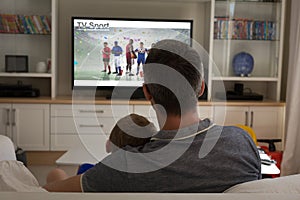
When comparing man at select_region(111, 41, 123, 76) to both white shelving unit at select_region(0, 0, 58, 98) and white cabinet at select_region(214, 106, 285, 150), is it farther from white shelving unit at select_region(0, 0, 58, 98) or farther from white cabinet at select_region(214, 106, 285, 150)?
white cabinet at select_region(214, 106, 285, 150)

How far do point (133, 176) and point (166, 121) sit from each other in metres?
0.20

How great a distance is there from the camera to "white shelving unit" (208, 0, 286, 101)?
5.06m

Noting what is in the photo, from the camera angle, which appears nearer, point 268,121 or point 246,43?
point 268,121

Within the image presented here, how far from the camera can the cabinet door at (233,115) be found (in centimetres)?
492

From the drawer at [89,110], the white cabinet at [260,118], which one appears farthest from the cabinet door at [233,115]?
the drawer at [89,110]

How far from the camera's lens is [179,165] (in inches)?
53.2

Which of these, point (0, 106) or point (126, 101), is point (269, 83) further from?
point (0, 106)

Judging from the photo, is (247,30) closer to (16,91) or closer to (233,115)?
(233,115)

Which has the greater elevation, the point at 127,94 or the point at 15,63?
the point at 15,63

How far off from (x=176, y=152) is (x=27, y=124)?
362cm

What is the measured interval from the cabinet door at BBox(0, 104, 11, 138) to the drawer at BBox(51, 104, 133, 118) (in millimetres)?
439

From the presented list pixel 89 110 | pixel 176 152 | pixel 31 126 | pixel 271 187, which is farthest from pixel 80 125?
pixel 271 187

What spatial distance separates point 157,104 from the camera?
1443 mm

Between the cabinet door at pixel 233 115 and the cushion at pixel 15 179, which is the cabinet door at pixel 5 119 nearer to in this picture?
the cabinet door at pixel 233 115
